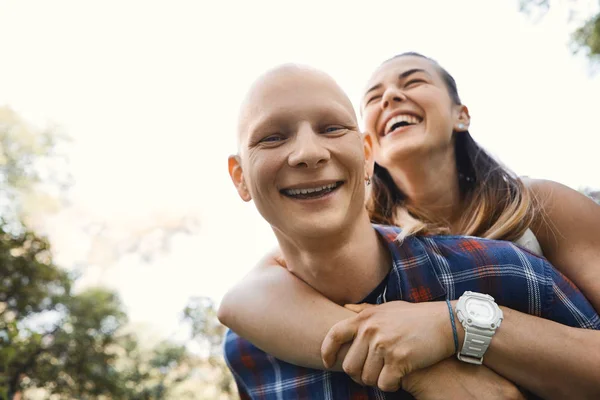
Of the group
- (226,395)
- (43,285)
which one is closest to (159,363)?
(226,395)

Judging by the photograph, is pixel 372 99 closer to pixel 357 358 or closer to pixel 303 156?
pixel 303 156

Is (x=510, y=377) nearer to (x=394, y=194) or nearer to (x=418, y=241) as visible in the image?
(x=418, y=241)

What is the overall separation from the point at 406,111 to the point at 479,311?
1.20 metres

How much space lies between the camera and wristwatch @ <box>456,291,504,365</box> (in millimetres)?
1306

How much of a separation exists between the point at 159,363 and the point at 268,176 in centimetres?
1469

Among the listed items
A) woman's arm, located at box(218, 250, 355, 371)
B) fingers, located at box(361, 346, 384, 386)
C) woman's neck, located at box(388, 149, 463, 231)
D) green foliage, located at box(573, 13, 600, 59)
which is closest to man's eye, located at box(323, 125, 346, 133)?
woman's arm, located at box(218, 250, 355, 371)

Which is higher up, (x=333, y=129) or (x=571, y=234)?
(x=333, y=129)

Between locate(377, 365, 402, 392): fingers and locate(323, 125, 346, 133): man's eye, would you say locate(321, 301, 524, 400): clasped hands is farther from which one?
locate(323, 125, 346, 133): man's eye

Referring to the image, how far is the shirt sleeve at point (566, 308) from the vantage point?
150cm

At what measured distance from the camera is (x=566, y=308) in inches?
59.3

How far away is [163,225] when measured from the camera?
2850cm

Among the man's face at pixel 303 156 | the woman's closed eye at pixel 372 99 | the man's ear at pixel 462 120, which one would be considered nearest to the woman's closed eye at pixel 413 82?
the woman's closed eye at pixel 372 99

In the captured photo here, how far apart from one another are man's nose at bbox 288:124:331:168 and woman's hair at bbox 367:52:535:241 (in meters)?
0.52

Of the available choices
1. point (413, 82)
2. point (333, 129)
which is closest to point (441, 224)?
point (413, 82)
